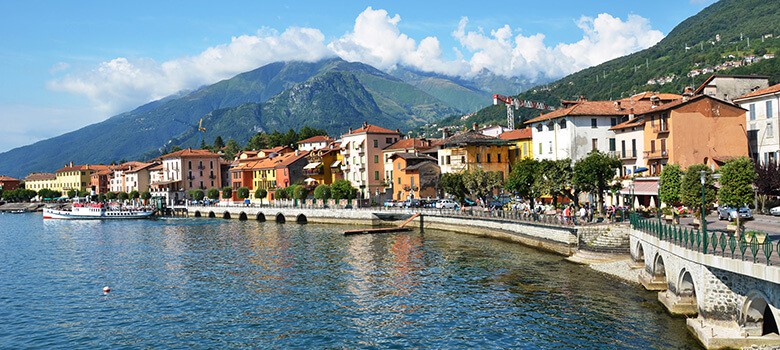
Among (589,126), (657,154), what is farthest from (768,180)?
(589,126)

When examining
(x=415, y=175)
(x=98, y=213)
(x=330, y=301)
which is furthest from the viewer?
(x=98, y=213)

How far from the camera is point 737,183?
33.9 metres

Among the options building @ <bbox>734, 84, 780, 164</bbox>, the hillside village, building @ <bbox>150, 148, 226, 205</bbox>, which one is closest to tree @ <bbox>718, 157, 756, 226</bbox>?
the hillside village

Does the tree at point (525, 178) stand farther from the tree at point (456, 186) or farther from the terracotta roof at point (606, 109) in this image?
the tree at point (456, 186)

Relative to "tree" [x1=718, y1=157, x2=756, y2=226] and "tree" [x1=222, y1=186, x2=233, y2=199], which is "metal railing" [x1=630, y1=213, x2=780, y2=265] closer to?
"tree" [x1=718, y1=157, x2=756, y2=226]

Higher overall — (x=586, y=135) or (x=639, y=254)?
(x=586, y=135)

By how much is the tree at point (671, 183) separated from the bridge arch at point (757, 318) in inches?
997

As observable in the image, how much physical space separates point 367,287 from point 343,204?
57881 mm

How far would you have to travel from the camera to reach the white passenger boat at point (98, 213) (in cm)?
12294

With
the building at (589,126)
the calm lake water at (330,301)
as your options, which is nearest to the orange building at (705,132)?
the building at (589,126)

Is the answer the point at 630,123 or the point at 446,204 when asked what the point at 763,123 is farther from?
the point at 446,204

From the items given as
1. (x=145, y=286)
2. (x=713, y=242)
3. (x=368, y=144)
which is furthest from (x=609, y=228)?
(x=368, y=144)

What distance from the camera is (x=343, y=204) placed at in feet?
319

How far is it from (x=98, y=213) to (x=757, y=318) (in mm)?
122622
